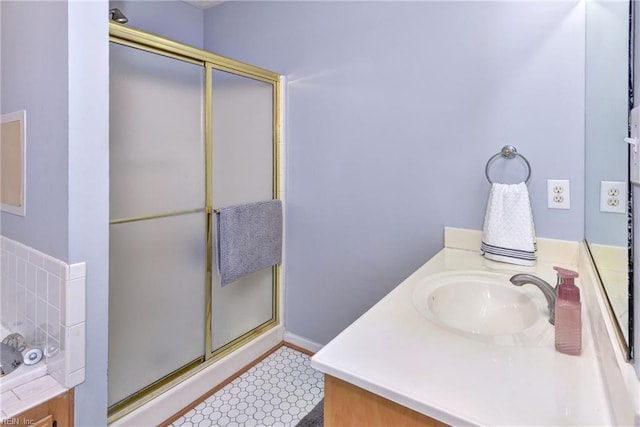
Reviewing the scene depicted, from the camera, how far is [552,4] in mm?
1418

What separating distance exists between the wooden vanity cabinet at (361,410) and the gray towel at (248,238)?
1.22 m

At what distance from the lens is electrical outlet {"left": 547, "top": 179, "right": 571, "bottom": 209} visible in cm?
143

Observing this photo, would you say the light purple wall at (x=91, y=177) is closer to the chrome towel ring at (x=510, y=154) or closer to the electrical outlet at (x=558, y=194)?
the chrome towel ring at (x=510, y=154)

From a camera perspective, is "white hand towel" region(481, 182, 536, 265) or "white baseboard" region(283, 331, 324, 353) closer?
"white hand towel" region(481, 182, 536, 265)

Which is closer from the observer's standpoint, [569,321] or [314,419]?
[569,321]

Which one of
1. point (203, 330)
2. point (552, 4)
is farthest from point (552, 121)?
point (203, 330)

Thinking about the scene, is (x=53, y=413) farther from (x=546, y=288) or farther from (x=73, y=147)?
(x=546, y=288)

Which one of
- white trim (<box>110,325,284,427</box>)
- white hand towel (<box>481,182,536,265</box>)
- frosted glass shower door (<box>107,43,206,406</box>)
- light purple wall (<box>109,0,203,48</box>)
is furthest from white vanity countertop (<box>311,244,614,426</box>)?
light purple wall (<box>109,0,203,48</box>)

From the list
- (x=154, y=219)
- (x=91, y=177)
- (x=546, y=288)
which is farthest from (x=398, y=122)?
(x=91, y=177)

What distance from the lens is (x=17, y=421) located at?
3.57 feet

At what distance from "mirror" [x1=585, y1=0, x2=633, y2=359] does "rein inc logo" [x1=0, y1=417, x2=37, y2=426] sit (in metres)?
1.55

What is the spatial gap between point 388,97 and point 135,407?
6.16 ft

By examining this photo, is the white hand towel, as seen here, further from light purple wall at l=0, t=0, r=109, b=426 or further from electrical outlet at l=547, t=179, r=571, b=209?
light purple wall at l=0, t=0, r=109, b=426

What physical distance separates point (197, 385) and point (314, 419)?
61 cm
